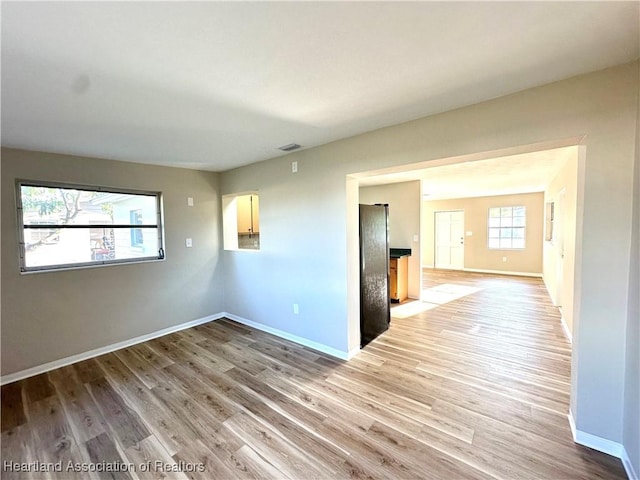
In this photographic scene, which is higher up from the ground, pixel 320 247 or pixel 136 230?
pixel 136 230

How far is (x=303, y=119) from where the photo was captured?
2.30 metres

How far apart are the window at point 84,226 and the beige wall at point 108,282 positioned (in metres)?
0.11

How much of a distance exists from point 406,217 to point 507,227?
4405 millimetres

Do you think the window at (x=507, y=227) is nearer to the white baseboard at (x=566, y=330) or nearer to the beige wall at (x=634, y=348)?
the white baseboard at (x=566, y=330)

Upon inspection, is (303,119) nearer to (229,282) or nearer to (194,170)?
(194,170)

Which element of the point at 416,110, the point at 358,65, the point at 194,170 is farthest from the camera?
the point at 194,170

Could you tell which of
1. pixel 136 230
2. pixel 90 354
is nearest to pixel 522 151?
pixel 136 230

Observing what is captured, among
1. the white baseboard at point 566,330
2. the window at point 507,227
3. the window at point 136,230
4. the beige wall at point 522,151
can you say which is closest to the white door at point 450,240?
the window at point 507,227

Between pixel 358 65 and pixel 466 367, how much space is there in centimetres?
294

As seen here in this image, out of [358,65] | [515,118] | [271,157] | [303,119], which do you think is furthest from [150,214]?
[515,118]

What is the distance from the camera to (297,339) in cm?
351

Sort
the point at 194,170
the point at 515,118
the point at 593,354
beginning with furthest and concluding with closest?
the point at 194,170
the point at 515,118
the point at 593,354

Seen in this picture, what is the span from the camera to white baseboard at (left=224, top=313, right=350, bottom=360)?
121 inches

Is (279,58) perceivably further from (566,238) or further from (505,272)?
(505,272)
